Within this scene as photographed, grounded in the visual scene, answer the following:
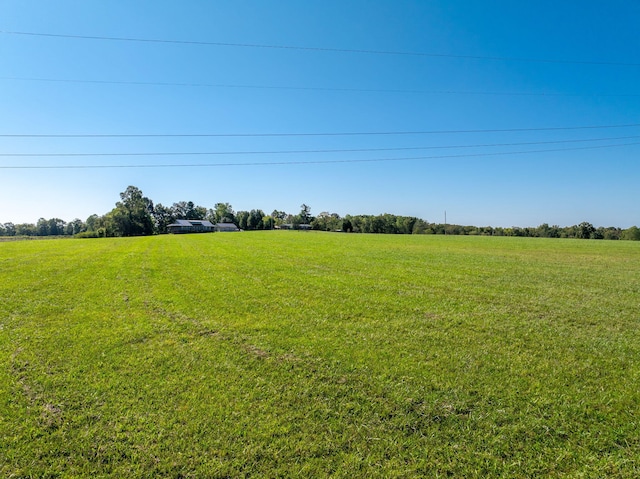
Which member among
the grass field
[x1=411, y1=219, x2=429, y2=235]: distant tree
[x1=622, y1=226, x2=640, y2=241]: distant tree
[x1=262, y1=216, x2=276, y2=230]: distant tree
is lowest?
the grass field

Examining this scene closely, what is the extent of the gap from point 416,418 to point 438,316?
4.25m

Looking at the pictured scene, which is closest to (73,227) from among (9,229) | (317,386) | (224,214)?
(9,229)

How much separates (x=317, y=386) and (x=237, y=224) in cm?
13457

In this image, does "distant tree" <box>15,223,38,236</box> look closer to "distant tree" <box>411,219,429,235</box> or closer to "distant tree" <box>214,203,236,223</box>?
"distant tree" <box>214,203,236,223</box>

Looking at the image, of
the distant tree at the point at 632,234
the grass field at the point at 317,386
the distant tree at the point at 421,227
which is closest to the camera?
the grass field at the point at 317,386

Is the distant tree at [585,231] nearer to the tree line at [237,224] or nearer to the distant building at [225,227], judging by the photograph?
the tree line at [237,224]

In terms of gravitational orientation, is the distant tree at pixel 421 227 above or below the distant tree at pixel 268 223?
below

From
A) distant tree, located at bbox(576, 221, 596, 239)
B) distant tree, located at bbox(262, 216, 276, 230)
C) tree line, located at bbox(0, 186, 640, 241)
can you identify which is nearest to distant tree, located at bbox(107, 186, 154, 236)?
tree line, located at bbox(0, 186, 640, 241)

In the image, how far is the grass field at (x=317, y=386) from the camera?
114 inches

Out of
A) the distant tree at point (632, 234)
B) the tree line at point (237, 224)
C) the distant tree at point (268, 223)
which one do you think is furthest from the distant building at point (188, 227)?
the distant tree at point (632, 234)

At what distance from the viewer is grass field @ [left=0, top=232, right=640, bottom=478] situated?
291 centimetres

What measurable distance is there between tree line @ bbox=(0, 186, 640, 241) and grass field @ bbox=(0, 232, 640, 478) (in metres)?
68.0

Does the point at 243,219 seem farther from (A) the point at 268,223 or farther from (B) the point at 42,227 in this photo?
(B) the point at 42,227

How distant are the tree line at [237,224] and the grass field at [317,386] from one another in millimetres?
67998
